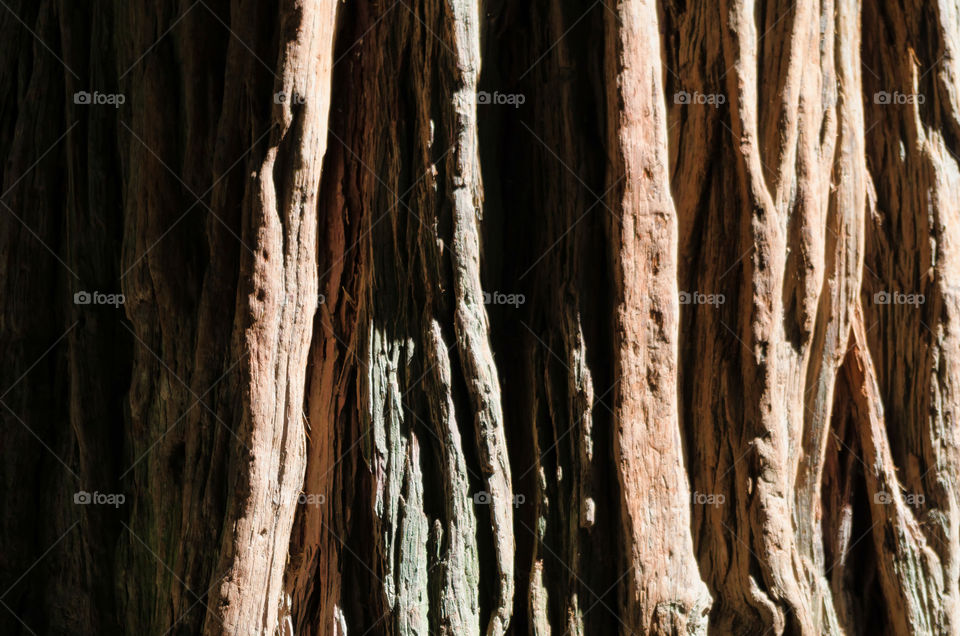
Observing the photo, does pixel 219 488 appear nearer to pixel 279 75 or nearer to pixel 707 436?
pixel 279 75

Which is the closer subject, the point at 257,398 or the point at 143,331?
the point at 257,398

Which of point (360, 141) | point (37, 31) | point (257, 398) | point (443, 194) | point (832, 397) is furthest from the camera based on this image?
point (832, 397)

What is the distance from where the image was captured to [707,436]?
9.51ft

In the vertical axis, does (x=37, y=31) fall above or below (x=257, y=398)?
above

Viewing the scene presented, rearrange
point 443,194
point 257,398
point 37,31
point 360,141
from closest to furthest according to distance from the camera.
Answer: point 257,398
point 443,194
point 360,141
point 37,31

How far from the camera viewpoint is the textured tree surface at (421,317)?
2494 mm

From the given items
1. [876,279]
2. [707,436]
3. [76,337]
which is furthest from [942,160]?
[76,337]

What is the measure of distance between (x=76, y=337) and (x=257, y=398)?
2.50ft

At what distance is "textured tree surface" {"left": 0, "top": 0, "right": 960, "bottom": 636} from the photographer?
2.49m

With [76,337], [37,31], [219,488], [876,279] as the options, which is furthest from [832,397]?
[37,31]

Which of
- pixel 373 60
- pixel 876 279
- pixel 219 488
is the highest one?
pixel 373 60

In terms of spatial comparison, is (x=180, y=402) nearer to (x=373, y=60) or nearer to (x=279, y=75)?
(x=279, y=75)

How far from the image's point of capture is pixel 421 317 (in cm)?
257

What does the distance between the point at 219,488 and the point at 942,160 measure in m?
2.79
